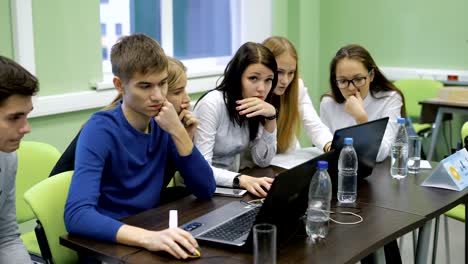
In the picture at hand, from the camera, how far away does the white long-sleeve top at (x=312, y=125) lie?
2.71 meters

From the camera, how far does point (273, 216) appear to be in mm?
1442

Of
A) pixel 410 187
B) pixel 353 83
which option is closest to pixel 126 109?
pixel 410 187

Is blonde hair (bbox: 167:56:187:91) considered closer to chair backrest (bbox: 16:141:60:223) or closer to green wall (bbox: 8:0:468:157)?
chair backrest (bbox: 16:141:60:223)

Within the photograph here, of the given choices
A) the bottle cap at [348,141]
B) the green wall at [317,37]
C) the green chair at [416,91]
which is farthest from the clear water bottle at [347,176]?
the green chair at [416,91]

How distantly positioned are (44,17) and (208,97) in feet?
3.96

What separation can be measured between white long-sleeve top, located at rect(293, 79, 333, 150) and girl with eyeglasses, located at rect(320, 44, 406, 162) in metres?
0.10

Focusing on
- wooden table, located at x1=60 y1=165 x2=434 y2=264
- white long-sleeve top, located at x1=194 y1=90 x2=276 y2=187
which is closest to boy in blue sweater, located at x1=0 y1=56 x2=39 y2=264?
wooden table, located at x1=60 y1=165 x2=434 y2=264

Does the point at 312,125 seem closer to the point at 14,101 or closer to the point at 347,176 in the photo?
the point at 347,176

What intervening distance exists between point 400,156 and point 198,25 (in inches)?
104

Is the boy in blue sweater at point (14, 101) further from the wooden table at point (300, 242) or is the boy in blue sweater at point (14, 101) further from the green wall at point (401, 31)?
the green wall at point (401, 31)

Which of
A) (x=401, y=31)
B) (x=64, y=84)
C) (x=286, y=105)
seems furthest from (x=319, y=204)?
(x=401, y=31)

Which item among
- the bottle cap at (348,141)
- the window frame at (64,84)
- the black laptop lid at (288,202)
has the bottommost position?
the black laptop lid at (288,202)

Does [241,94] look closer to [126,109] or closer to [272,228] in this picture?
[126,109]

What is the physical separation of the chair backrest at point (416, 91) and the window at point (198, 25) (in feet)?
3.96
